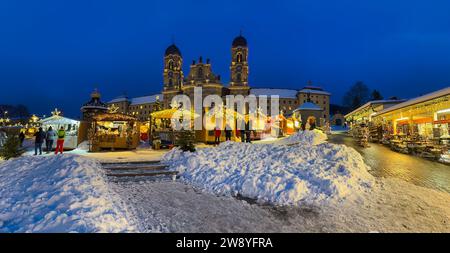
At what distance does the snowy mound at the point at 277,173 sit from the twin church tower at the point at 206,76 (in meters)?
65.6

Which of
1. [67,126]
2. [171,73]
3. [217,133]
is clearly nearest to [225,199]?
[217,133]

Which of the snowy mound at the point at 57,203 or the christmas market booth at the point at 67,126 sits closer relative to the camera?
the snowy mound at the point at 57,203

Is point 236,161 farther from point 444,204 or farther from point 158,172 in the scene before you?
point 444,204

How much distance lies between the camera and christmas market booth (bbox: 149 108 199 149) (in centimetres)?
1831

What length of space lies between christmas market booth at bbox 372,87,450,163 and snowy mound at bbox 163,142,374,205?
7554 millimetres

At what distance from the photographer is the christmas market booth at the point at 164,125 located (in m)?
18.3

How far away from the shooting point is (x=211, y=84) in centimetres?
7788

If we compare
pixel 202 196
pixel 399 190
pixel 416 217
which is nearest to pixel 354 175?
pixel 399 190

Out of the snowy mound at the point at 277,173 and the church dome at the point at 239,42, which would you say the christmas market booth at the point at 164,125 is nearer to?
the snowy mound at the point at 277,173

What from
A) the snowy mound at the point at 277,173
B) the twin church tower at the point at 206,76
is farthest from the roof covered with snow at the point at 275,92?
the snowy mound at the point at 277,173

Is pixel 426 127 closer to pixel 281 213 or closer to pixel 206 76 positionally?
pixel 281 213

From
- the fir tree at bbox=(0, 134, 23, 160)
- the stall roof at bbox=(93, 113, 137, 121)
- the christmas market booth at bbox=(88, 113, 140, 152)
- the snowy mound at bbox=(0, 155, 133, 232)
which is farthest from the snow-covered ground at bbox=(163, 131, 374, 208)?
the stall roof at bbox=(93, 113, 137, 121)

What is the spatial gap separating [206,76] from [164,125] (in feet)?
190

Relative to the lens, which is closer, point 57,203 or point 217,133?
point 57,203
